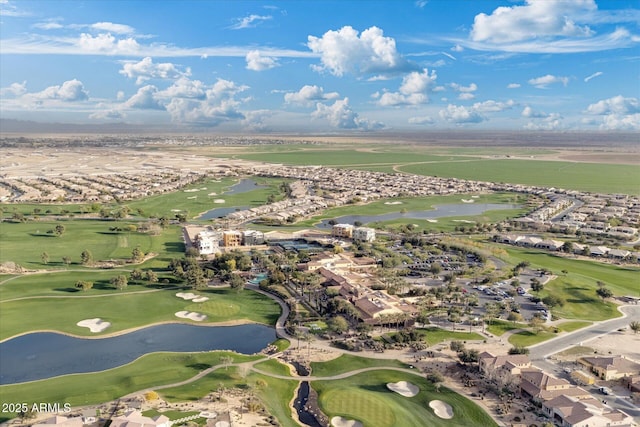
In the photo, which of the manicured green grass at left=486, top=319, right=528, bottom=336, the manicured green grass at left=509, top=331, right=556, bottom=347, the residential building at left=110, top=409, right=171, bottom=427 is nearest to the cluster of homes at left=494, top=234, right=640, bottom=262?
the manicured green grass at left=486, top=319, right=528, bottom=336

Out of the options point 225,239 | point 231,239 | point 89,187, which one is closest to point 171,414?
point 231,239

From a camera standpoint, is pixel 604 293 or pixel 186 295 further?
pixel 186 295

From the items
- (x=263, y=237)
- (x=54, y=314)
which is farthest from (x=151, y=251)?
(x=54, y=314)

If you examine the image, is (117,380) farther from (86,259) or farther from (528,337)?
(528,337)

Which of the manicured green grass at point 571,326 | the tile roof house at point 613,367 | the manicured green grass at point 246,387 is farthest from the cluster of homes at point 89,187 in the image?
the tile roof house at point 613,367

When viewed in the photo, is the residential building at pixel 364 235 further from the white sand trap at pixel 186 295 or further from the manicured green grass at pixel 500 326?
the manicured green grass at pixel 500 326

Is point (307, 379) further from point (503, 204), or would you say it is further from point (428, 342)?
point (503, 204)

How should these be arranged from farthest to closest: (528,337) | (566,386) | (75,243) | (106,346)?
(75,243)
(528,337)
(106,346)
(566,386)
